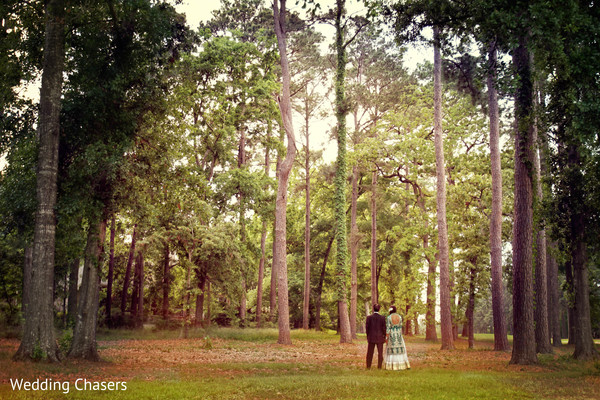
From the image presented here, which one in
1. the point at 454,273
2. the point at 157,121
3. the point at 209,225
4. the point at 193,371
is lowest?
the point at 193,371

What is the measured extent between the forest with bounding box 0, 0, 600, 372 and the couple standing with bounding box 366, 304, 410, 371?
12.5 feet

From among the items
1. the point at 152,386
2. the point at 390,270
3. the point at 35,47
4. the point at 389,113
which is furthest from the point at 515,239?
the point at 390,270

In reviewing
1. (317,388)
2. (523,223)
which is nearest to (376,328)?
(317,388)

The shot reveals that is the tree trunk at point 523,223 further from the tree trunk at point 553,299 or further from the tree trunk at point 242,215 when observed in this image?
the tree trunk at point 242,215

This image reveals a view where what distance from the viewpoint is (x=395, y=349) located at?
1347 cm

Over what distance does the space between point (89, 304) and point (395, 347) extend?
31.5 ft

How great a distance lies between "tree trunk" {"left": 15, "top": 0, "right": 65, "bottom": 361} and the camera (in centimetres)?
1231

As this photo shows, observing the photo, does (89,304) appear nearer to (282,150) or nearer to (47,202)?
(47,202)

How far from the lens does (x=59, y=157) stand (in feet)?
47.6

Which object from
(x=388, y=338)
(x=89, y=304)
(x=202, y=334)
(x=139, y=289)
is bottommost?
(x=202, y=334)

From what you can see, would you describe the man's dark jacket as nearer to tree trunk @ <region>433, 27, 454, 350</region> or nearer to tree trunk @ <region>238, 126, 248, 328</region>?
tree trunk @ <region>433, 27, 454, 350</region>

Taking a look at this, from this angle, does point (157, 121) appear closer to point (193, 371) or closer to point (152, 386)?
point (193, 371)

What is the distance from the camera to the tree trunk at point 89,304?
14039mm

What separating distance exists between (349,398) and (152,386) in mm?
3919
